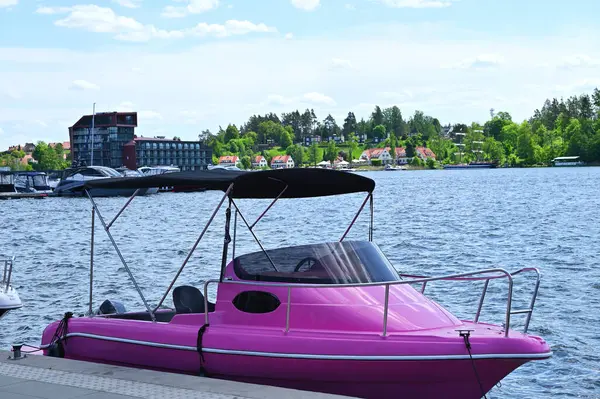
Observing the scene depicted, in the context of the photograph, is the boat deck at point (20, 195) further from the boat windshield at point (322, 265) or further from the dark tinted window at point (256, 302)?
the dark tinted window at point (256, 302)

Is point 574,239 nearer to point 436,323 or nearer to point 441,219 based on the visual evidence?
point 441,219

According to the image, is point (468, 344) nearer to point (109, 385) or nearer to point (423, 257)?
point (109, 385)

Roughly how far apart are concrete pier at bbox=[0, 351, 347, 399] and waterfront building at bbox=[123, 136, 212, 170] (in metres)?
169

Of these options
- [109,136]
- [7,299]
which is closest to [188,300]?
[7,299]

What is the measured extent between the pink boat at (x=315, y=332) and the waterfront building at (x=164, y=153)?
550ft

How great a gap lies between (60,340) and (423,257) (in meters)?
19.7

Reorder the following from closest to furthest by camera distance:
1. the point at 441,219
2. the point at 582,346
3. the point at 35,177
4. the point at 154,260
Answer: the point at 582,346
the point at 154,260
the point at 441,219
the point at 35,177

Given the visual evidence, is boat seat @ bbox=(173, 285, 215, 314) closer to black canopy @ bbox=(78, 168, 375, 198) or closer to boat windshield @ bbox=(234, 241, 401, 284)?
boat windshield @ bbox=(234, 241, 401, 284)

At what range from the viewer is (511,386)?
43.2 feet

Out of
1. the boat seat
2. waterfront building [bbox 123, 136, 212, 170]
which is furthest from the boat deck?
waterfront building [bbox 123, 136, 212, 170]

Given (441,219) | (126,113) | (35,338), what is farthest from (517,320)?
(126,113)

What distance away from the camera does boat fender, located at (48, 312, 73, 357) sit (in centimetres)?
1127

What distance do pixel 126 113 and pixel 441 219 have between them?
478 ft

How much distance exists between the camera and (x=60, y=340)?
11305 millimetres
